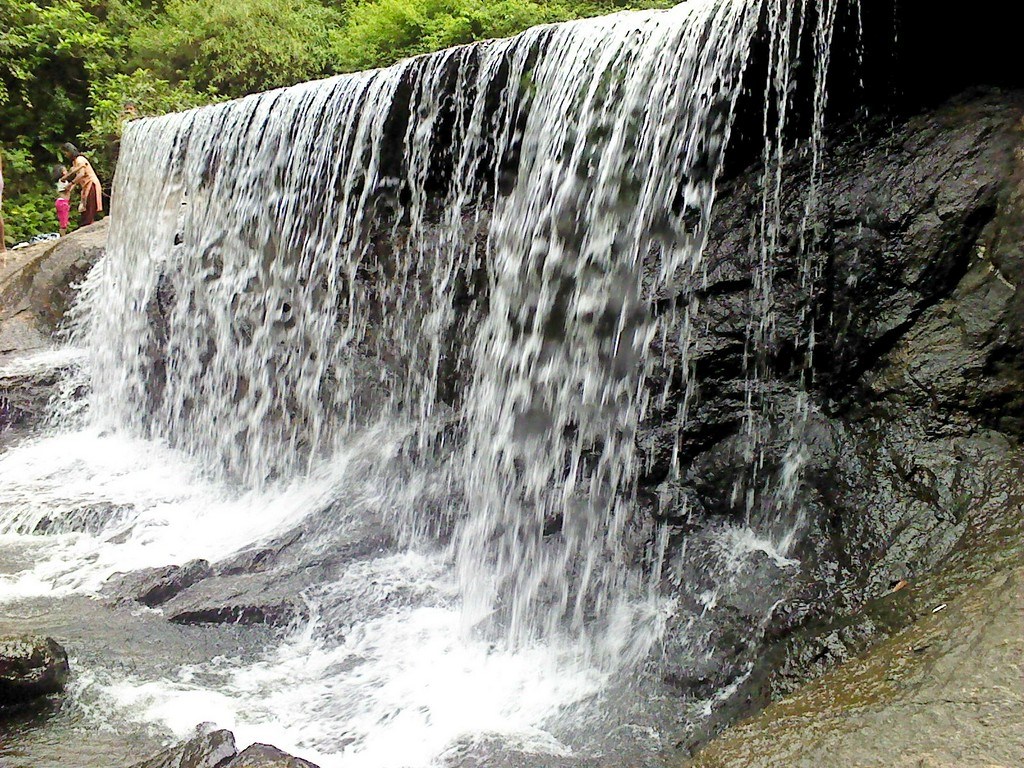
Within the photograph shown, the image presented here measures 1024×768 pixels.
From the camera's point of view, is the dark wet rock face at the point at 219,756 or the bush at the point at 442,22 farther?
the bush at the point at 442,22

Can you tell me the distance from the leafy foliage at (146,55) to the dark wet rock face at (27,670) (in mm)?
8814

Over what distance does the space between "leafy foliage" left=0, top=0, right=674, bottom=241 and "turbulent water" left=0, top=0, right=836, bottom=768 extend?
442cm

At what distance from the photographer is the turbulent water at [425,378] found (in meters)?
4.17

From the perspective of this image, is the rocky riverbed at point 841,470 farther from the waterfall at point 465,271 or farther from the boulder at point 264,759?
the boulder at point 264,759

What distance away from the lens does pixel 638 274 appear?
4.66 metres

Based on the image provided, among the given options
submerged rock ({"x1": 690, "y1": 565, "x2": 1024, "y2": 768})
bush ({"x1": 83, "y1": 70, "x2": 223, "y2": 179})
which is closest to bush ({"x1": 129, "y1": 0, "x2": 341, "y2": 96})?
bush ({"x1": 83, "y1": 70, "x2": 223, "y2": 179})

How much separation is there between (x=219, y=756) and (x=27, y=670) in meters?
1.50

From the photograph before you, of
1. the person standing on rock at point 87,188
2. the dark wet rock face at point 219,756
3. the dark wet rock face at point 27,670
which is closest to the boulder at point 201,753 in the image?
the dark wet rock face at point 219,756

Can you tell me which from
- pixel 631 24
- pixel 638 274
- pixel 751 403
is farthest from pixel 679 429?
pixel 631 24

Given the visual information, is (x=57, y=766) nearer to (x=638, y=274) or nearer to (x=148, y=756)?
(x=148, y=756)

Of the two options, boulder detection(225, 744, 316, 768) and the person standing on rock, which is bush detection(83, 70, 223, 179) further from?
boulder detection(225, 744, 316, 768)

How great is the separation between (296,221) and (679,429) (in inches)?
173

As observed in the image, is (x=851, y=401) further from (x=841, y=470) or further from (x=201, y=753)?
(x=201, y=753)

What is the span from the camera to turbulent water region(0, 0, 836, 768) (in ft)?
13.7
